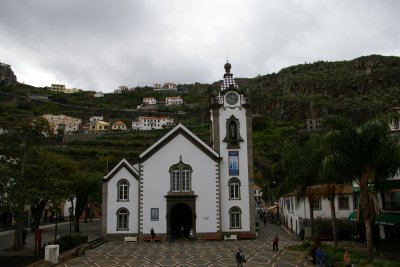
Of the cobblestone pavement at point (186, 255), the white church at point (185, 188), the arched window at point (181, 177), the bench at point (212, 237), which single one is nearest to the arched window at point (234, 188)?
the white church at point (185, 188)

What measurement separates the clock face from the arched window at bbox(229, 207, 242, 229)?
1051 cm

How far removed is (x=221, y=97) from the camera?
1587 inches

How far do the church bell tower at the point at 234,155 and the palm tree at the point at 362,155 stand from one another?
59.5 ft

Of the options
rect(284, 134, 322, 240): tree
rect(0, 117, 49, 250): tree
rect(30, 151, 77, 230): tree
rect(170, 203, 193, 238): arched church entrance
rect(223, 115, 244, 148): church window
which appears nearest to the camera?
rect(0, 117, 49, 250): tree

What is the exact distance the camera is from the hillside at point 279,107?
11388cm

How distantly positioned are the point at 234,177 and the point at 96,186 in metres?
17.3

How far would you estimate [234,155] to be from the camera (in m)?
39.2

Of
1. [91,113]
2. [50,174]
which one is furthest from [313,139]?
[91,113]

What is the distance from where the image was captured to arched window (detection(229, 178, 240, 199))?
38362 mm

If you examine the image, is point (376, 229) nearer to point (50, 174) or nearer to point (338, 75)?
point (50, 174)

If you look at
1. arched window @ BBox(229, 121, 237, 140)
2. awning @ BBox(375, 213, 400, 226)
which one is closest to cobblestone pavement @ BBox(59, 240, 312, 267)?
awning @ BBox(375, 213, 400, 226)

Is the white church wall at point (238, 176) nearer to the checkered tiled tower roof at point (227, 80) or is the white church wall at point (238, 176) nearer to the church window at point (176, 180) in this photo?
the checkered tiled tower roof at point (227, 80)

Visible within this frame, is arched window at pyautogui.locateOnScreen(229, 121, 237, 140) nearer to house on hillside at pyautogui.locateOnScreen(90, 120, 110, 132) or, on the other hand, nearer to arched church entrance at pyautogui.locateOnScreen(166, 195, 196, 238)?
arched church entrance at pyautogui.locateOnScreen(166, 195, 196, 238)

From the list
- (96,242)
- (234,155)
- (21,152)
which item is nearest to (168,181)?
(234,155)
